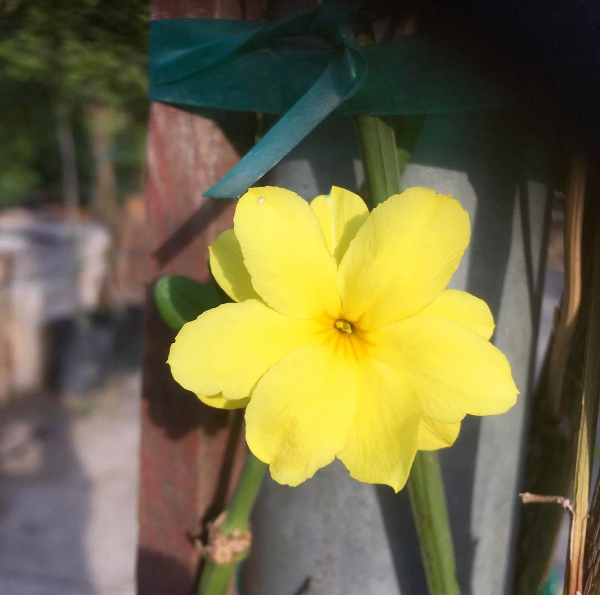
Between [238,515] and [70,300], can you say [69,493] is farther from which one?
[238,515]

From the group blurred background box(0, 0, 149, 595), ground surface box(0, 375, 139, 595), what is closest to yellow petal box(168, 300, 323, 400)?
blurred background box(0, 0, 149, 595)

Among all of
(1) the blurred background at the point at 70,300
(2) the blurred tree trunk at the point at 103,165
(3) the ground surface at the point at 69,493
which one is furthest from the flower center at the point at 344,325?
(2) the blurred tree trunk at the point at 103,165

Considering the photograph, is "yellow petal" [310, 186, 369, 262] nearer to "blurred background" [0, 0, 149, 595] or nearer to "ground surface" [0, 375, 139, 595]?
"blurred background" [0, 0, 149, 595]

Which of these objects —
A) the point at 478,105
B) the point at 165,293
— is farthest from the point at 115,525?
the point at 478,105

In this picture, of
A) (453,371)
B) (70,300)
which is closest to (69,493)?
(70,300)

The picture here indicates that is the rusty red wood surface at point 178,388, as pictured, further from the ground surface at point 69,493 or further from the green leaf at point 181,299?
the ground surface at point 69,493
